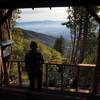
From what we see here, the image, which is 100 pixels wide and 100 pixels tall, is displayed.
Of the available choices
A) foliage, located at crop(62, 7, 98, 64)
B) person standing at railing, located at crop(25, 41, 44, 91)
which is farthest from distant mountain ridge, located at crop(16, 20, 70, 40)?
person standing at railing, located at crop(25, 41, 44, 91)

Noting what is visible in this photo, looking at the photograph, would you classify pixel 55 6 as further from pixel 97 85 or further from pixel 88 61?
pixel 88 61

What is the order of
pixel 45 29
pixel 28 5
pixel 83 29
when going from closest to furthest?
pixel 28 5 → pixel 83 29 → pixel 45 29

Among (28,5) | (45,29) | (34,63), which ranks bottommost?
(34,63)

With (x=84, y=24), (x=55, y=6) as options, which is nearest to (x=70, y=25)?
(x=84, y=24)

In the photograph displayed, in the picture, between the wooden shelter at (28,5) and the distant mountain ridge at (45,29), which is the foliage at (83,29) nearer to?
the wooden shelter at (28,5)

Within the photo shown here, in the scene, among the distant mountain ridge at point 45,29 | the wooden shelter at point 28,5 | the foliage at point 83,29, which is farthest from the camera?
the distant mountain ridge at point 45,29

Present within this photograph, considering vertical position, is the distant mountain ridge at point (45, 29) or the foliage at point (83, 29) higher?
the distant mountain ridge at point (45, 29)

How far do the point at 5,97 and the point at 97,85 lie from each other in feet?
11.0

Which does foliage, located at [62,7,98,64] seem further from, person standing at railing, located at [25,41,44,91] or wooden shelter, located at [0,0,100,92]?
person standing at railing, located at [25,41,44,91]

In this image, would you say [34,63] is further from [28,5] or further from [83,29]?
[83,29]

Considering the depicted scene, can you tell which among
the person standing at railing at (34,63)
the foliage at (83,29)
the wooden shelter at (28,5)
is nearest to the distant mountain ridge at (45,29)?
the foliage at (83,29)

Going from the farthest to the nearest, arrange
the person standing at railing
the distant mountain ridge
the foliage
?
1. the distant mountain ridge
2. the foliage
3. the person standing at railing

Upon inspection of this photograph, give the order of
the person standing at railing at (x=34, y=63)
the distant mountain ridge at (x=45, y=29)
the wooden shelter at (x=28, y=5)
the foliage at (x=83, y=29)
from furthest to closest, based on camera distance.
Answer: the distant mountain ridge at (x=45, y=29)
the foliage at (x=83, y=29)
the wooden shelter at (x=28, y=5)
the person standing at railing at (x=34, y=63)

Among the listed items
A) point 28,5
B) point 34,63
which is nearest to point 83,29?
point 28,5
